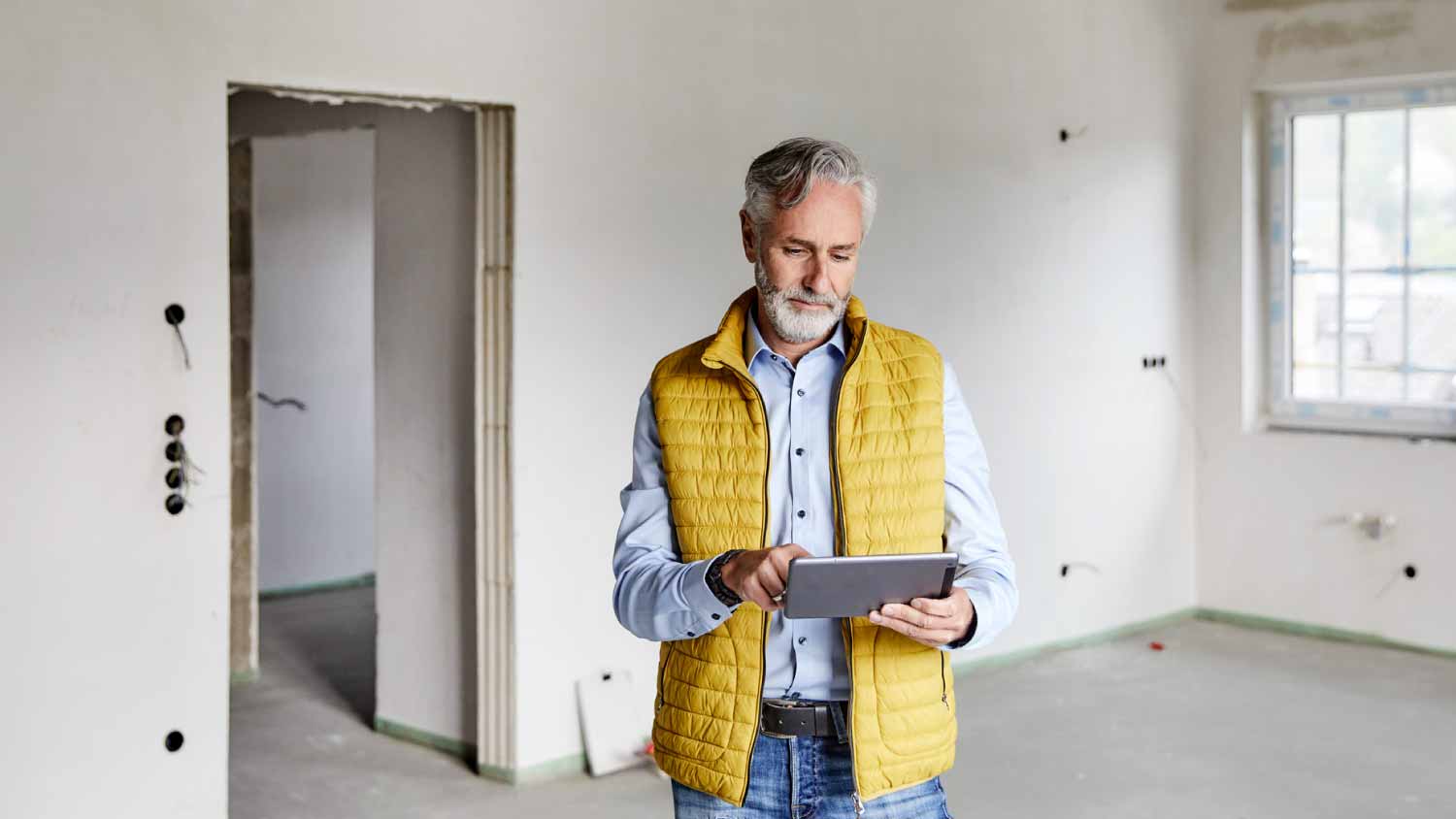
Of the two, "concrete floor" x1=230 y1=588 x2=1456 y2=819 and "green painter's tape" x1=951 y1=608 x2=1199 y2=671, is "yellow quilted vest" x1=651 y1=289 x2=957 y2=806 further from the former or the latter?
"green painter's tape" x1=951 y1=608 x2=1199 y2=671

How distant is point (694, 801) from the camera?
201 cm

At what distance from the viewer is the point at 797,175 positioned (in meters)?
1.97

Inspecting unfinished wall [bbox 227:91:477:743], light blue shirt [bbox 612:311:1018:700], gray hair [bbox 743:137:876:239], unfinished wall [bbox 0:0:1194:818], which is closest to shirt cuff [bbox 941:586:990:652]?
light blue shirt [bbox 612:311:1018:700]

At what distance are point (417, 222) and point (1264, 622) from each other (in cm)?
406

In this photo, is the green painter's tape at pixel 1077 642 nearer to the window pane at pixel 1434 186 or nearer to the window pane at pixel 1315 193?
the window pane at pixel 1315 193

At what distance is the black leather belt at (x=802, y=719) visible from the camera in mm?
1968

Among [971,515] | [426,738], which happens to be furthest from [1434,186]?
[971,515]

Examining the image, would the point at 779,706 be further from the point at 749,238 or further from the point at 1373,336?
the point at 1373,336

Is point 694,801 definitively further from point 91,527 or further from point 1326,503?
point 1326,503

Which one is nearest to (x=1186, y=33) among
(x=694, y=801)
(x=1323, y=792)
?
→ (x=1323, y=792)

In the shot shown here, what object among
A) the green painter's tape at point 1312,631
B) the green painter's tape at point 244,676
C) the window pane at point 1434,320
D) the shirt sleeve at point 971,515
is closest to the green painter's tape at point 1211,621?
the green painter's tape at point 1312,631

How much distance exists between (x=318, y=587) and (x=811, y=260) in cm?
616

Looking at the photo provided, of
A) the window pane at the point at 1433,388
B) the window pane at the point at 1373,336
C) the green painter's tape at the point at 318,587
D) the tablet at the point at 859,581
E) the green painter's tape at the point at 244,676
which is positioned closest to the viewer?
the tablet at the point at 859,581

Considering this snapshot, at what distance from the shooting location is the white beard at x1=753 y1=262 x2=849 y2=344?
2010mm
